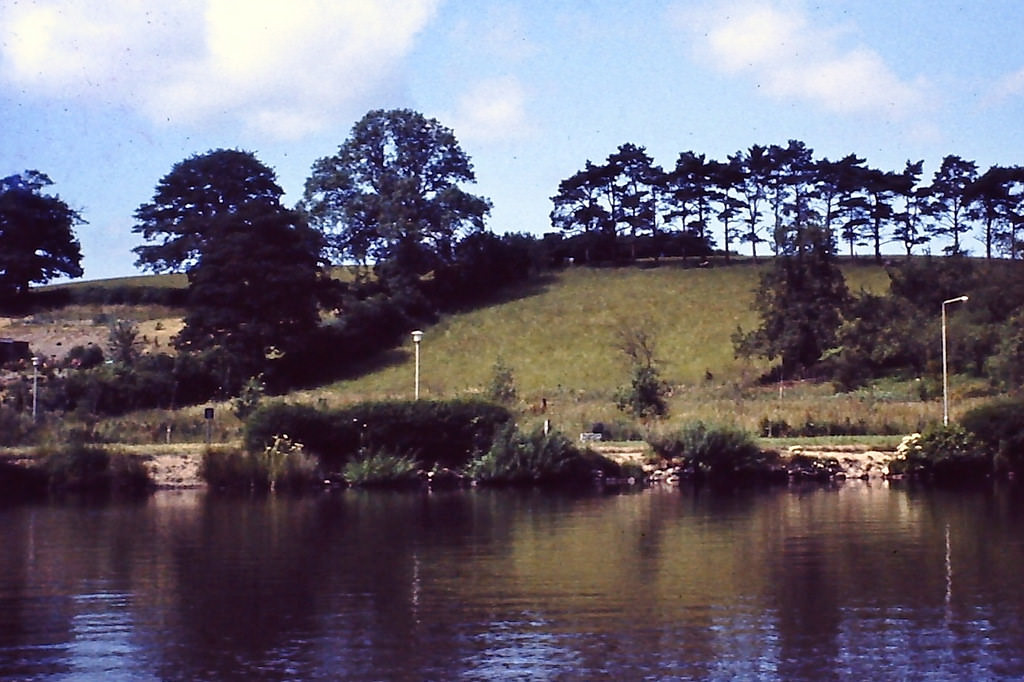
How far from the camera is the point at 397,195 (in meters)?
95.6

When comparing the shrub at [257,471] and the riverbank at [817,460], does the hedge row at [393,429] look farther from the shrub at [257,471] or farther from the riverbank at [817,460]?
the riverbank at [817,460]

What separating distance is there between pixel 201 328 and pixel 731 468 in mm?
42150

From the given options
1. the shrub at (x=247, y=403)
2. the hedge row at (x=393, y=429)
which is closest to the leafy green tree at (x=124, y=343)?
the shrub at (x=247, y=403)

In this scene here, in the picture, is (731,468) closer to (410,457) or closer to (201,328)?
(410,457)

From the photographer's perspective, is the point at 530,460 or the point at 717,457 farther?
the point at 717,457

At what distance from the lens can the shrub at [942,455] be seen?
43031 mm

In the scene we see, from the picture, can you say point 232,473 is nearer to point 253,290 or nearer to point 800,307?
point 253,290

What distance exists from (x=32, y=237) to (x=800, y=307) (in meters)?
50.7

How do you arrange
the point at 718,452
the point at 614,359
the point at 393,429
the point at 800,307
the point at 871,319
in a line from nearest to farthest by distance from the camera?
1. the point at 718,452
2. the point at 393,429
3. the point at 871,319
4. the point at 800,307
5. the point at 614,359

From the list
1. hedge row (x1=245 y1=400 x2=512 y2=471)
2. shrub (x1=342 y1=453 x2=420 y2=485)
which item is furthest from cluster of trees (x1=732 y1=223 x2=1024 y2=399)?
shrub (x1=342 y1=453 x2=420 y2=485)

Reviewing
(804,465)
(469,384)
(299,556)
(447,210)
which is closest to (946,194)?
(447,210)

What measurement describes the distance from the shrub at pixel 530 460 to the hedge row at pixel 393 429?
112 centimetres

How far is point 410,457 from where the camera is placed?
43375mm

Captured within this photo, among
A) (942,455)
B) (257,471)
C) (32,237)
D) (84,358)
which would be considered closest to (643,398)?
(942,455)
